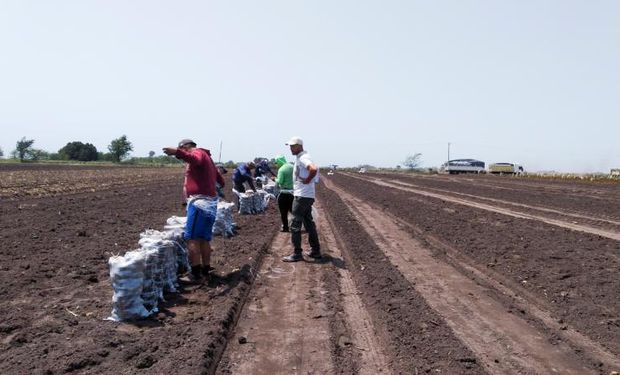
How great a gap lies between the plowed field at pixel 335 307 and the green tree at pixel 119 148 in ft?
365

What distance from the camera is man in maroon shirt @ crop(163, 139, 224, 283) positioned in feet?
20.8

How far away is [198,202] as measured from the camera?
20.8ft

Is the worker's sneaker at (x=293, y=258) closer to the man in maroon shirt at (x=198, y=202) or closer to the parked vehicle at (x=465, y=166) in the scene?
the man in maroon shirt at (x=198, y=202)

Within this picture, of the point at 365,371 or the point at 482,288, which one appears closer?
the point at 365,371

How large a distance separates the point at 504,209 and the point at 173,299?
14.0m

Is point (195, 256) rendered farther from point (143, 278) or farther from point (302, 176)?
point (302, 176)

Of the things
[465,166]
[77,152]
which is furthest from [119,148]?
[465,166]

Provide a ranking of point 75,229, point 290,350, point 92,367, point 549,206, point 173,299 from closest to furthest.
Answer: point 92,367 → point 290,350 → point 173,299 → point 75,229 → point 549,206

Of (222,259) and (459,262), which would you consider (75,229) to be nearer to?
(222,259)

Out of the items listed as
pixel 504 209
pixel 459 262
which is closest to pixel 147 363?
pixel 459 262

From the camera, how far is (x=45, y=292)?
5.87 meters

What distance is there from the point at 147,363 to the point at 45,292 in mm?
2677

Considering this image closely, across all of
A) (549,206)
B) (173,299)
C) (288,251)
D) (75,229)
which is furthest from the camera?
(549,206)

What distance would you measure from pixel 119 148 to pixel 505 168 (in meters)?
87.4
